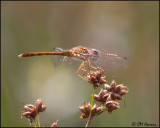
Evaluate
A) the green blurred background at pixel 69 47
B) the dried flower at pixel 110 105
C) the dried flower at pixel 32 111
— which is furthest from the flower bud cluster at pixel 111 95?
the green blurred background at pixel 69 47

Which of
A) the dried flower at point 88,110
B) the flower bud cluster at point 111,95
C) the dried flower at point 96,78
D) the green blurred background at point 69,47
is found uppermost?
the dried flower at point 96,78

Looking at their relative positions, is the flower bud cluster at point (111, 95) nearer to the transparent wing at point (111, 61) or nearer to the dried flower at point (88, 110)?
the dried flower at point (88, 110)

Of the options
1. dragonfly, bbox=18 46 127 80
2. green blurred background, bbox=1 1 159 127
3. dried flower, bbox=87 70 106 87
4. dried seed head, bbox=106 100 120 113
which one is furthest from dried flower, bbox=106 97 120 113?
green blurred background, bbox=1 1 159 127

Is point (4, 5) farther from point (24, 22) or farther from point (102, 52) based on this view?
point (102, 52)

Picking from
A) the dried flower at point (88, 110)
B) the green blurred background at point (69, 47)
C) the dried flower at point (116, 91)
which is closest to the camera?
the dried flower at point (88, 110)

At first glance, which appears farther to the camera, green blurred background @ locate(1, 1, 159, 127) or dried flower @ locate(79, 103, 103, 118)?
green blurred background @ locate(1, 1, 159, 127)

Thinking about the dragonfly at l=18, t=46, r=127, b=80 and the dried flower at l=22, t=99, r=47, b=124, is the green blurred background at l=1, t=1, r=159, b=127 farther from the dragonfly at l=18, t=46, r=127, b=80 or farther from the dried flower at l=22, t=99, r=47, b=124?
the dried flower at l=22, t=99, r=47, b=124
